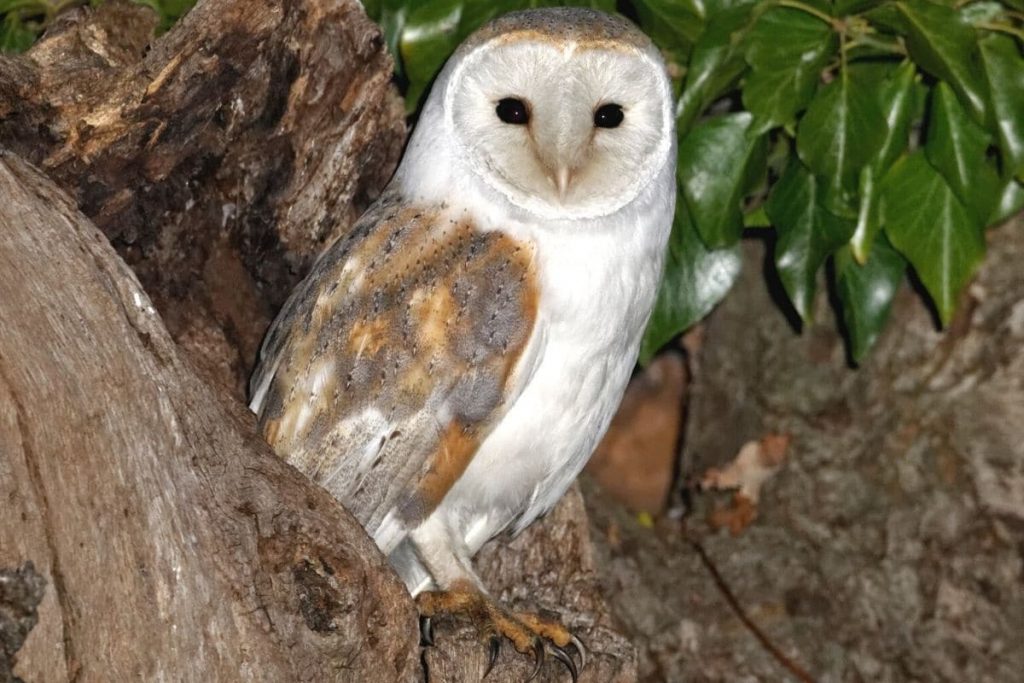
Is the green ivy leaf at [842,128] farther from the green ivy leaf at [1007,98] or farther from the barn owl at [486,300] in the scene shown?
the barn owl at [486,300]

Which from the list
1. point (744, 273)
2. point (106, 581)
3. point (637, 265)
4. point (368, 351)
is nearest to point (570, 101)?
point (637, 265)

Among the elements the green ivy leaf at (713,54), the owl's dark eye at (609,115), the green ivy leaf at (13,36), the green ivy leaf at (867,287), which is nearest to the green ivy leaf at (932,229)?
the green ivy leaf at (867,287)

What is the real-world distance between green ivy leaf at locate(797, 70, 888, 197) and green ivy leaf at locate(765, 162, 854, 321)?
102 millimetres

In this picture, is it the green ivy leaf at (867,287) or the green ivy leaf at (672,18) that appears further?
the green ivy leaf at (867,287)

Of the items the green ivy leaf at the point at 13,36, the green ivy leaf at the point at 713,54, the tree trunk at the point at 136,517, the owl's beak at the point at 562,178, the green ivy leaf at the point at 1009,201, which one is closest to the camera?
the tree trunk at the point at 136,517

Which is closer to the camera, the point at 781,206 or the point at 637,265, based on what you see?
the point at 637,265

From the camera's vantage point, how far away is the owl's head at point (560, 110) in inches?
73.2

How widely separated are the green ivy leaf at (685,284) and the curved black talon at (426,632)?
0.76 metres

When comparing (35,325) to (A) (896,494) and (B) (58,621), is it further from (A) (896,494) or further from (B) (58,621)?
(A) (896,494)

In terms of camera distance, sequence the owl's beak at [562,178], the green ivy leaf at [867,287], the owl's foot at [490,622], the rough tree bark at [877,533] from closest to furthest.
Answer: the owl's beak at [562,178] < the owl's foot at [490,622] < the green ivy leaf at [867,287] < the rough tree bark at [877,533]

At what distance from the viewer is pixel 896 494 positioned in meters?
2.91

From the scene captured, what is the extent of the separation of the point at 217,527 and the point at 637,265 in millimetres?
776

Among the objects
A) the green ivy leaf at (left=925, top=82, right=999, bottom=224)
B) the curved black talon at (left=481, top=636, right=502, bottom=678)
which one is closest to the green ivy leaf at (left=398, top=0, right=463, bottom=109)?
the green ivy leaf at (left=925, top=82, right=999, bottom=224)

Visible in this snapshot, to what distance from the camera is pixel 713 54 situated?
2.19 m
